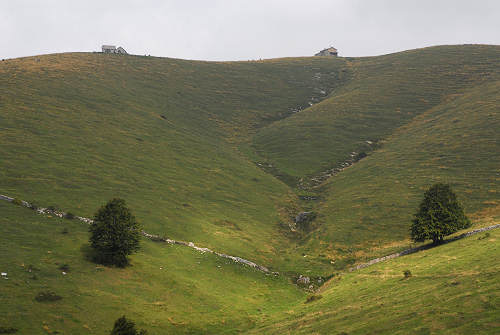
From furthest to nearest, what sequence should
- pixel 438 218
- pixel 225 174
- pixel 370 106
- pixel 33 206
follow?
pixel 370 106, pixel 225 174, pixel 438 218, pixel 33 206

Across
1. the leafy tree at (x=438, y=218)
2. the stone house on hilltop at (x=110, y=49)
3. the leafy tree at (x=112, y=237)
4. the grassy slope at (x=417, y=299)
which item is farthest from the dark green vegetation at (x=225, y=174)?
the stone house on hilltop at (x=110, y=49)

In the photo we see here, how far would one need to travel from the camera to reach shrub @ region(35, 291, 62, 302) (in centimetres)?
2726

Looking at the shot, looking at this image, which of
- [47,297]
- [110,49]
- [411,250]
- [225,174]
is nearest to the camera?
[47,297]

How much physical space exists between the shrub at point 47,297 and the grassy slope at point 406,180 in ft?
118

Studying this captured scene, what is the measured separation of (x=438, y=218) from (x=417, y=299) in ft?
71.3

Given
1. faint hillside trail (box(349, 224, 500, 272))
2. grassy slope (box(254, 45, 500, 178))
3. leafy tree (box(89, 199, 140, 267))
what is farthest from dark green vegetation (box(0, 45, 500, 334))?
faint hillside trail (box(349, 224, 500, 272))

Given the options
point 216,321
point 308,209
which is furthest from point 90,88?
point 216,321

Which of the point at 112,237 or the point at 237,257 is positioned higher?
the point at 112,237

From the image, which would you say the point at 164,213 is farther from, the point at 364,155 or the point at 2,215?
the point at 364,155

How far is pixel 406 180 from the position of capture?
72.4 metres

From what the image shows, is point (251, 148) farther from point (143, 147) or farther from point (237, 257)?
point (237, 257)

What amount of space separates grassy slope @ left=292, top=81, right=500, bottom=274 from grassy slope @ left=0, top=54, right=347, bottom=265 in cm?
1009

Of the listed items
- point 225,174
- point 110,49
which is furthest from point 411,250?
point 110,49

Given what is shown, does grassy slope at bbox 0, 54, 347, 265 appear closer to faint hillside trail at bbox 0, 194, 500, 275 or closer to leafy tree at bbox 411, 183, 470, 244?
faint hillside trail at bbox 0, 194, 500, 275
